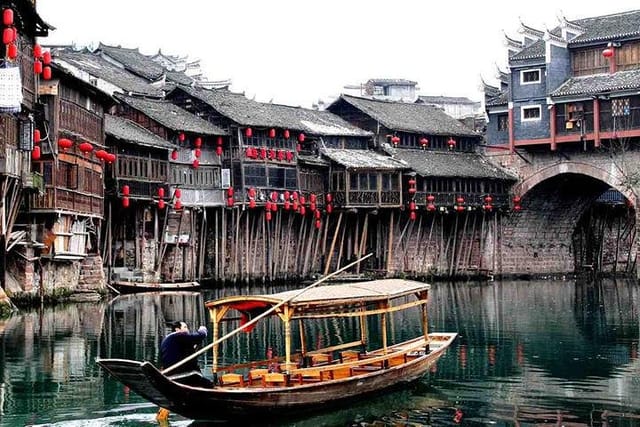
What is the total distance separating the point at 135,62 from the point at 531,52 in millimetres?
26371

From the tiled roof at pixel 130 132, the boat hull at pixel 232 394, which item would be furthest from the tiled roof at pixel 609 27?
the boat hull at pixel 232 394

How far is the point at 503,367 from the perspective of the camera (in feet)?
100

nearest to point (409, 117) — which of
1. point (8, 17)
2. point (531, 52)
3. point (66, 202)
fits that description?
point (531, 52)

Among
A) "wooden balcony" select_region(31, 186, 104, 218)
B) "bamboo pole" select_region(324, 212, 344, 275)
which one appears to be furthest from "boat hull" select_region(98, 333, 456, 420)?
"bamboo pole" select_region(324, 212, 344, 275)

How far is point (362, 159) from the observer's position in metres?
69.3

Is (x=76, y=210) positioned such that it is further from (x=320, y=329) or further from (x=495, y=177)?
(x=495, y=177)

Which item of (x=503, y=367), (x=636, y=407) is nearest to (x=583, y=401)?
(x=636, y=407)

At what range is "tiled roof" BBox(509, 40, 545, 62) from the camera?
69875 mm

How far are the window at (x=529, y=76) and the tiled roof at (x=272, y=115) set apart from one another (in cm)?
951

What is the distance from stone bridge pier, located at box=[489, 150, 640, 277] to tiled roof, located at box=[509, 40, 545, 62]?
580 centimetres

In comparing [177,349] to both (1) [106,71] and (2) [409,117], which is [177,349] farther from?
(2) [409,117]

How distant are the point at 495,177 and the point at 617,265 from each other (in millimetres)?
14149

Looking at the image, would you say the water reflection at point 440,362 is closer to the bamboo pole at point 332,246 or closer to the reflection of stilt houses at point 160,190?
the reflection of stilt houses at point 160,190

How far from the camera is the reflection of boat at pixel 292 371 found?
2130cm
